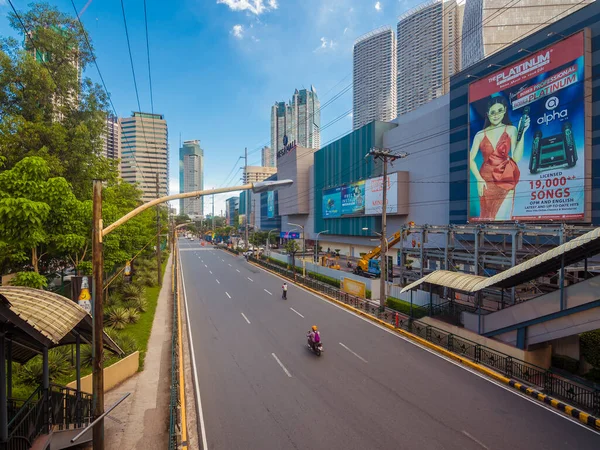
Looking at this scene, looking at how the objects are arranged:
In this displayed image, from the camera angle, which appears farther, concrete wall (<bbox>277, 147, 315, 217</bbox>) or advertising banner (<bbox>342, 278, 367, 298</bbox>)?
concrete wall (<bbox>277, 147, 315, 217</bbox>)

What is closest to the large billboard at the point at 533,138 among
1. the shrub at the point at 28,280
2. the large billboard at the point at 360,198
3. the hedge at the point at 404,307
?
the hedge at the point at 404,307

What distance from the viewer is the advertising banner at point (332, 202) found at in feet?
205

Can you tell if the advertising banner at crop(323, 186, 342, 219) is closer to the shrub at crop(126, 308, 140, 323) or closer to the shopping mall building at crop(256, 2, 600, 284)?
the shopping mall building at crop(256, 2, 600, 284)

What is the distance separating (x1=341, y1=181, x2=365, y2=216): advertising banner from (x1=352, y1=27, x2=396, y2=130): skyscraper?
10903cm

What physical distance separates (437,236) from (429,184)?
7.13 metres

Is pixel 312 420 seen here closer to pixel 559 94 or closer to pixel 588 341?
pixel 588 341

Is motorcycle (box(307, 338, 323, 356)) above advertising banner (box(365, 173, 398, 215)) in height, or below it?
below

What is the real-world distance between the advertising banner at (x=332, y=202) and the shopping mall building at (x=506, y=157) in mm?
12108

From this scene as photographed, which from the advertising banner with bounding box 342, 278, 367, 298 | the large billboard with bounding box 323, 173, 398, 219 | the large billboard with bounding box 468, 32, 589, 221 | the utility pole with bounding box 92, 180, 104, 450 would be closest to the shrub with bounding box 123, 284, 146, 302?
the advertising banner with bounding box 342, 278, 367, 298

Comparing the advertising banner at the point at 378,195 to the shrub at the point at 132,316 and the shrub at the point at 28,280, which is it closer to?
the shrub at the point at 132,316

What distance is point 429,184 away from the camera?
43.2 meters

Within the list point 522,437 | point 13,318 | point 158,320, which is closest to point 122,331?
point 158,320

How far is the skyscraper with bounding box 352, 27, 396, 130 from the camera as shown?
160 metres

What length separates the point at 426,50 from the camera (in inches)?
5384
